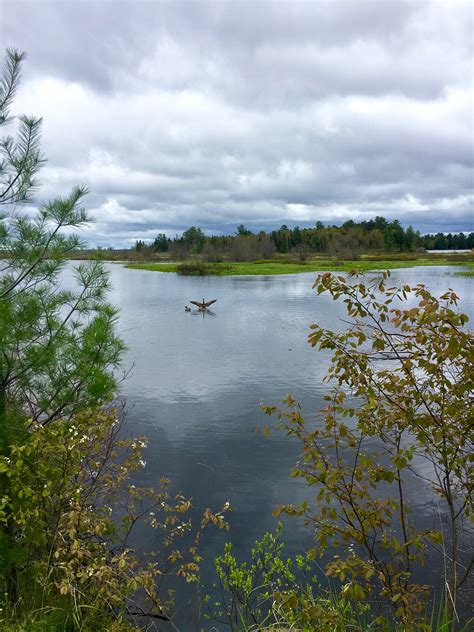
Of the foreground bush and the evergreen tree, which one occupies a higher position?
the evergreen tree

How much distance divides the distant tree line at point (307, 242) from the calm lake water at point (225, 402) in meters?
105

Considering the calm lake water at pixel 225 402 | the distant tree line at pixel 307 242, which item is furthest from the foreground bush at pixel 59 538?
the distant tree line at pixel 307 242

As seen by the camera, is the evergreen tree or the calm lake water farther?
the calm lake water

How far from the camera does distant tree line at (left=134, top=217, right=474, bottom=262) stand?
153500 mm

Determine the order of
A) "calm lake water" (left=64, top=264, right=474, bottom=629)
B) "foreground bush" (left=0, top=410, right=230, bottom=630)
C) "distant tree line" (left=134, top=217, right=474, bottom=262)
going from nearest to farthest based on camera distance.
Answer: "foreground bush" (left=0, top=410, right=230, bottom=630)
"calm lake water" (left=64, top=264, right=474, bottom=629)
"distant tree line" (left=134, top=217, right=474, bottom=262)

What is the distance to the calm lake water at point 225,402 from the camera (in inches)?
425

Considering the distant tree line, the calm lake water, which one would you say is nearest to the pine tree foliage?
the calm lake water

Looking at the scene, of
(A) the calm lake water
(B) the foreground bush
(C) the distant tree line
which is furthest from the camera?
(C) the distant tree line

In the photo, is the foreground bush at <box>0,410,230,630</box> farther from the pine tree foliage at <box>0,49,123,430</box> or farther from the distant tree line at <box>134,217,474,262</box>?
the distant tree line at <box>134,217,474,262</box>

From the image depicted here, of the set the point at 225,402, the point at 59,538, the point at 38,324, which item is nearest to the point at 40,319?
the point at 38,324

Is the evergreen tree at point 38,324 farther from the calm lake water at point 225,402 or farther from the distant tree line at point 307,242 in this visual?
the distant tree line at point 307,242

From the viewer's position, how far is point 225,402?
1756cm

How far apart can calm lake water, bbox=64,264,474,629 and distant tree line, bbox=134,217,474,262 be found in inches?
4150

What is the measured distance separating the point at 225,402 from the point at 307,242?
16826 centimetres
